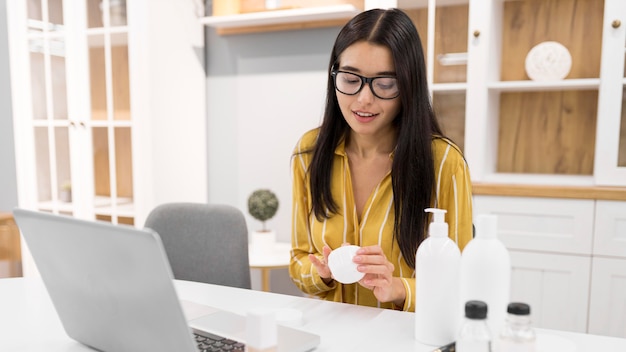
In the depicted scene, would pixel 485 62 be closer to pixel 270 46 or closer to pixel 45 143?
pixel 270 46

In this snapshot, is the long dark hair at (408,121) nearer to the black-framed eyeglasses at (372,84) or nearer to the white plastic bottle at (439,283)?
the black-framed eyeglasses at (372,84)

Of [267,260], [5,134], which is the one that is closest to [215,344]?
[267,260]

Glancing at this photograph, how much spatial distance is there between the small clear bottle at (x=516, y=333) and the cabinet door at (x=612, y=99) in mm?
1517

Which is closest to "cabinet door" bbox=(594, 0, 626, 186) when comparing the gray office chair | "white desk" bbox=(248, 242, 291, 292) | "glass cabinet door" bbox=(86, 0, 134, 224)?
"white desk" bbox=(248, 242, 291, 292)

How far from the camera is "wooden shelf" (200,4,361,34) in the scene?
2.26m

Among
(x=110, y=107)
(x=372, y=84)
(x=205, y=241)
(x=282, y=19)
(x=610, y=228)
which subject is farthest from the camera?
(x=110, y=107)

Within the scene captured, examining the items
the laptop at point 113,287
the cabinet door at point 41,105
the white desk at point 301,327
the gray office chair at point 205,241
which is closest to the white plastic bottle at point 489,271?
the white desk at point 301,327

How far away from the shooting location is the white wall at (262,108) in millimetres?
2529

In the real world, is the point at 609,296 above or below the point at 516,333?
below

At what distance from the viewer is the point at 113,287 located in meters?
0.71

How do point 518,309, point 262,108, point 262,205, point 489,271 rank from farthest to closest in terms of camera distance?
point 262,108 → point 262,205 → point 489,271 → point 518,309

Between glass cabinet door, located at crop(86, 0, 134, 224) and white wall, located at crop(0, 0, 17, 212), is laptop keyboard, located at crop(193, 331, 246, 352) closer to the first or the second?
glass cabinet door, located at crop(86, 0, 134, 224)

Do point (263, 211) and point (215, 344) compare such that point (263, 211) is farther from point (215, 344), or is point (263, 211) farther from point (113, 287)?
point (113, 287)

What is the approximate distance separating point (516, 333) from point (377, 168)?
0.73 meters
